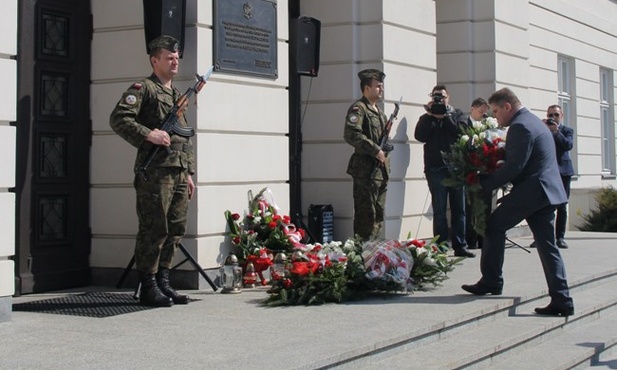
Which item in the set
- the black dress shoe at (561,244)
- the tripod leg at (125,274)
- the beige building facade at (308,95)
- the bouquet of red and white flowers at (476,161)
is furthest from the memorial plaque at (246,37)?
the black dress shoe at (561,244)

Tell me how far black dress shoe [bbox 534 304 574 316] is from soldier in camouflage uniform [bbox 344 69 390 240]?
2.64 metres

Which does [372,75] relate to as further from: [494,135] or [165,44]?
[165,44]

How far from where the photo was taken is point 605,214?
18641mm

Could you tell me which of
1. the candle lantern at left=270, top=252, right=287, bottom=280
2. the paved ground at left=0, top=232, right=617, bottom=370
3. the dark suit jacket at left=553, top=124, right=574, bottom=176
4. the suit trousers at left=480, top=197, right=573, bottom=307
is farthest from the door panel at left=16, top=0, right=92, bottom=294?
the dark suit jacket at left=553, top=124, right=574, bottom=176

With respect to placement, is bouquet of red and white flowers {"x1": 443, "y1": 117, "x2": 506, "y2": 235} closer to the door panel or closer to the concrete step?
the concrete step

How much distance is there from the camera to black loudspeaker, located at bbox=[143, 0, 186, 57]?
8398 millimetres

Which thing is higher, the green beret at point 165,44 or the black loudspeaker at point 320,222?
the green beret at point 165,44

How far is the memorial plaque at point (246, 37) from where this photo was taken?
9047 millimetres

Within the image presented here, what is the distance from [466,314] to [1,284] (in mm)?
3566

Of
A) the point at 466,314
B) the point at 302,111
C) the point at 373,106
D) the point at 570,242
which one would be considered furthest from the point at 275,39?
the point at 570,242

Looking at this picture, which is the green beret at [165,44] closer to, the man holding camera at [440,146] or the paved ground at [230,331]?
the paved ground at [230,331]

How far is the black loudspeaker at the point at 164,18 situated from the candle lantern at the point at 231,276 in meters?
2.09

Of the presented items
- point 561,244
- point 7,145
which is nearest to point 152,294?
point 7,145

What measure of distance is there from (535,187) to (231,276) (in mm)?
2908
